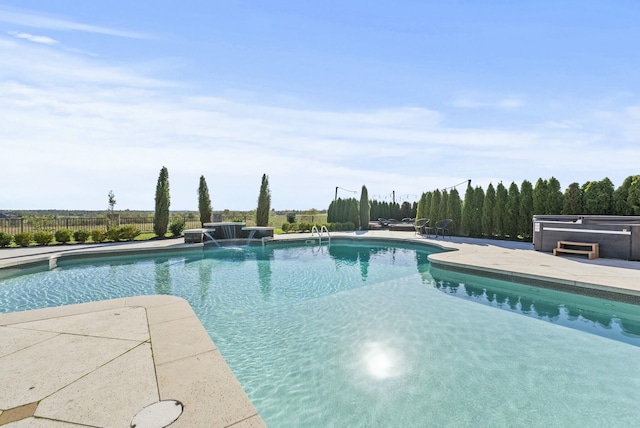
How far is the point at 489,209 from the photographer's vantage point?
1411 centimetres

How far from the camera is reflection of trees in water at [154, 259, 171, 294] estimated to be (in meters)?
6.46

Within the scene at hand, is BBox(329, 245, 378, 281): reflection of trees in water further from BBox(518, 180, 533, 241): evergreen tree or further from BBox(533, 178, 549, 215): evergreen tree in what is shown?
BBox(533, 178, 549, 215): evergreen tree

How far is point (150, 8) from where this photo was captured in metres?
6.86

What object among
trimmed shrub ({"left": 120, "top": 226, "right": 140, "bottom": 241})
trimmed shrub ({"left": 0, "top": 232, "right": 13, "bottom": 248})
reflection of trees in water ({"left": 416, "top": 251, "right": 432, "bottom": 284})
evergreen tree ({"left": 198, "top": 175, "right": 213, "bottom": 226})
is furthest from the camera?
evergreen tree ({"left": 198, "top": 175, "right": 213, "bottom": 226})

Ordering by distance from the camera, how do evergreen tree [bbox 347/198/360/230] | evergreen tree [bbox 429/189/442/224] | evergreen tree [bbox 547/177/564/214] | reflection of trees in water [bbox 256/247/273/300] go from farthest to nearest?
1. evergreen tree [bbox 347/198/360/230]
2. evergreen tree [bbox 429/189/442/224]
3. evergreen tree [bbox 547/177/564/214]
4. reflection of trees in water [bbox 256/247/273/300]

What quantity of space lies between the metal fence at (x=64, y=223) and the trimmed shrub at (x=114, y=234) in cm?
135

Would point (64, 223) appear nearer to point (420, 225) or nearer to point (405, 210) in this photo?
point (420, 225)

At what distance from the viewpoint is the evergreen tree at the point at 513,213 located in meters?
13.2

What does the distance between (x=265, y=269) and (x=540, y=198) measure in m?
11.5

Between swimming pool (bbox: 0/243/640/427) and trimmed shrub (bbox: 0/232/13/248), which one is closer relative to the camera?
swimming pool (bbox: 0/243/640/427)

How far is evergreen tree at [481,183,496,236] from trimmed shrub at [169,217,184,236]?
14.5m

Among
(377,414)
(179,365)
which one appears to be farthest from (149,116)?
(377,414)

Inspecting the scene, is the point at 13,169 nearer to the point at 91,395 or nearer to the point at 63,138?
the point at 63,138

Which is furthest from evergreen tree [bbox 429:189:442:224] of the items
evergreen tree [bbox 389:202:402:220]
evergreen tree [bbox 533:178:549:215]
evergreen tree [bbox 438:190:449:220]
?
evergreen tree [bbox 389:202:402:220]
